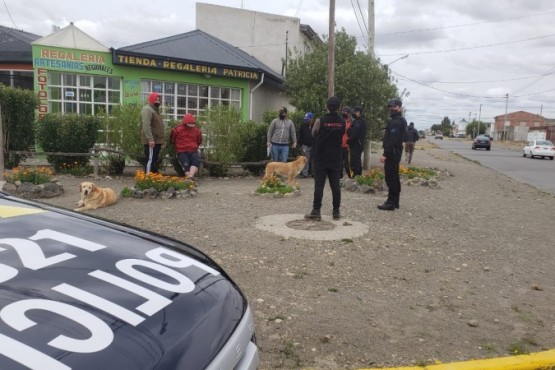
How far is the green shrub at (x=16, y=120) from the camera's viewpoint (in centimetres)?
1112

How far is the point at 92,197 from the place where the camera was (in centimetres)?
711

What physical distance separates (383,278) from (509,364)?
155 cm

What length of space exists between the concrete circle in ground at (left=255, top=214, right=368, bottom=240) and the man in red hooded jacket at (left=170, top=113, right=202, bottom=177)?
3697mm

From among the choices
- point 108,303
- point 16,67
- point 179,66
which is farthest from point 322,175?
point 16,67

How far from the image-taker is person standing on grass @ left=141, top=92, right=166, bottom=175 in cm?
909

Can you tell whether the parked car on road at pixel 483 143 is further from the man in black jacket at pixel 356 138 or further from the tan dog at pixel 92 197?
the tan dog at pixel 92 197

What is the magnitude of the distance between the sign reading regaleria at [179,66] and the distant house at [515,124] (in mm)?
90441

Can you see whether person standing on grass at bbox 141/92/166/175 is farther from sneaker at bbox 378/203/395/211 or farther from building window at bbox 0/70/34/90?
building window at bbox 0/70/34/90

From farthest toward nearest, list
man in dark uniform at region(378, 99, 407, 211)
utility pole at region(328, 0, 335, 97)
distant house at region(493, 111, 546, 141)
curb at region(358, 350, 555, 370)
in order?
distant house at region(493, 111, 546, 141) → utility pole at region(328, 0, 335, 97) → man in dark uniform at region(378, 99, 407, 211) → curb at region(358, 350, 555, 370)

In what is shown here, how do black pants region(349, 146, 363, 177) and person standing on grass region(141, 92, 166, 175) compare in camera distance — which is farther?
black pants region(349, 146, 363, 177)

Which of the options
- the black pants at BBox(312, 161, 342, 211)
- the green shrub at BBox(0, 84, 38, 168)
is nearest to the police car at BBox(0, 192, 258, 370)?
the black pants at BBox(312, 161, 342, 211)

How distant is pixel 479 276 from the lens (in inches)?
185

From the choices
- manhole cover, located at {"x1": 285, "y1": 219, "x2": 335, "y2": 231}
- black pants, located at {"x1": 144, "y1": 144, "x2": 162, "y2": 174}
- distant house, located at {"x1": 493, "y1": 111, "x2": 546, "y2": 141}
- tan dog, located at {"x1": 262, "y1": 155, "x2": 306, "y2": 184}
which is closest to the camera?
manhole cover, located at {"x1": 285, "y1": 219, "x2": 335, "y2": 231}

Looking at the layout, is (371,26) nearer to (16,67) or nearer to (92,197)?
(16,67)
